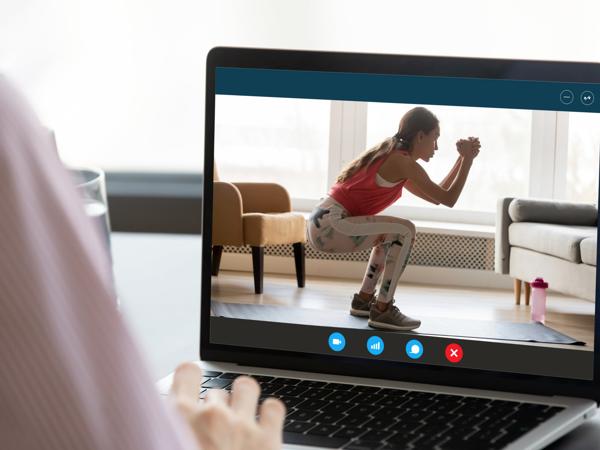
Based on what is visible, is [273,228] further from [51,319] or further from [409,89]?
[51,319]

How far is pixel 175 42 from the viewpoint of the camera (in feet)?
14.6

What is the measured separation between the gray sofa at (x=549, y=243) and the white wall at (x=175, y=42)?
3.15m

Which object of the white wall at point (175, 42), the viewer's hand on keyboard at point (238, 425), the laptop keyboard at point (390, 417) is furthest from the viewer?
the white wall at point (175, 42)

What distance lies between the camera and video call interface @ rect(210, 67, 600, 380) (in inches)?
43.0

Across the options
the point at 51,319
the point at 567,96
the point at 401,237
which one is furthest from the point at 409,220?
the point at 51,319

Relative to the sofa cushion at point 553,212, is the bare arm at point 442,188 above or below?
above

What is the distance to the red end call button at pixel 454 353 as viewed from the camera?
1121 millimetres

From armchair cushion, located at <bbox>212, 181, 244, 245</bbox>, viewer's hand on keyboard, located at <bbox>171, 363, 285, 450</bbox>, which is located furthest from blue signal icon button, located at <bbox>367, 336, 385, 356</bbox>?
viewer's hand on keyboard, located at <bbox>171, 363, 285, 450</bbox>

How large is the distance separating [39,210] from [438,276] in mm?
762

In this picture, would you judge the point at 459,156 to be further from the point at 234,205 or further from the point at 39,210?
the point at 39,210

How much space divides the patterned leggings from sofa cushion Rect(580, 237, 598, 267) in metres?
0.20

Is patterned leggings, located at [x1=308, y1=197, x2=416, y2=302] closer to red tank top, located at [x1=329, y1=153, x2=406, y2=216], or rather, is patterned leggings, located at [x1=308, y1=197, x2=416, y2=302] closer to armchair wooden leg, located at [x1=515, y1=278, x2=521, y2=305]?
red tank top, located at [x1=329, y1=153, x2=406, y2=216]

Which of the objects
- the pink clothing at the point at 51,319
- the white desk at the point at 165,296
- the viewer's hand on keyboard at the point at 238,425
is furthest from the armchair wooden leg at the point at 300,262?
the pink clothing at the point at 51,319

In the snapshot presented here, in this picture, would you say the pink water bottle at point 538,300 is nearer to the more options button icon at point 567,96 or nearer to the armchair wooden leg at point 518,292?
the armchair wooden leg at point 518,292
